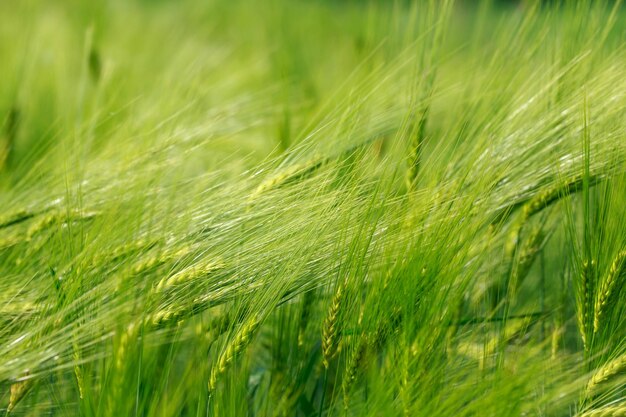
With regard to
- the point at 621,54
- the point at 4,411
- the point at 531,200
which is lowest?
the point at 4,411

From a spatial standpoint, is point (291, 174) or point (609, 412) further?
point (291, 174)

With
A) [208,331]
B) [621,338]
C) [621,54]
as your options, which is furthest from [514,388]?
[621,54]

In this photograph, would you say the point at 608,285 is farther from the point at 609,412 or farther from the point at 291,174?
the point at 291,174

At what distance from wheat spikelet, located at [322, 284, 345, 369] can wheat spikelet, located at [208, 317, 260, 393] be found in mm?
61

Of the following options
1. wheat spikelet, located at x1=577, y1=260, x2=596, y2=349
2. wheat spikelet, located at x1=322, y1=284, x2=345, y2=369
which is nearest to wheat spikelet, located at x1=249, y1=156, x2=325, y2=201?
wheat spikelet, located at x1=322, y1=284, x2=345, y2=369

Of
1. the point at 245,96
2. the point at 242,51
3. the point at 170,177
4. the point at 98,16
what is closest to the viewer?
the point at 170,177

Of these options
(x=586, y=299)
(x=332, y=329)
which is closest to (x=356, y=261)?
(x=332, y=329)

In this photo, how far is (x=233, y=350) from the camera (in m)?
0.57

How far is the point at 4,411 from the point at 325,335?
0.83 ft

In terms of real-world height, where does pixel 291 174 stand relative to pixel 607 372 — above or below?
above

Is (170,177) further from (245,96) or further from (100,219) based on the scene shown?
(245,96)

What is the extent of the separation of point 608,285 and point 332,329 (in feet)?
0.68

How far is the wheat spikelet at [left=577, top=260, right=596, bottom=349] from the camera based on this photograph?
1.98ft

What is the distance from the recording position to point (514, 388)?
0.52 metres
